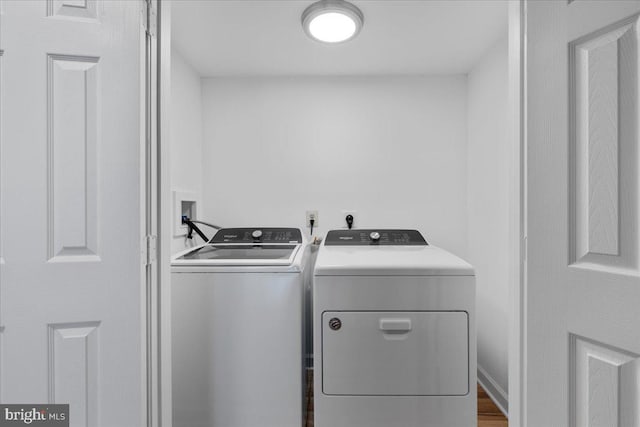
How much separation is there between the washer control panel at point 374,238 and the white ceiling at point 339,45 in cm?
111

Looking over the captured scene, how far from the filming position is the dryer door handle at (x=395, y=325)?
1.36 metres

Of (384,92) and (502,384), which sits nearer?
→ (502,384)

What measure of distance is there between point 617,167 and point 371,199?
1.72 metres

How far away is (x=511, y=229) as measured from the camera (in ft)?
3.37

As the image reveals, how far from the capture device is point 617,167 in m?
0.74

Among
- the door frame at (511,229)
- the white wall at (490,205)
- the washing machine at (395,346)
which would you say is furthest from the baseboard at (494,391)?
the door frame at (511,229)

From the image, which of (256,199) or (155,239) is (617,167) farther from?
(256,199)

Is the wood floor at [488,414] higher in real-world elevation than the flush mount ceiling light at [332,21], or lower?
lower

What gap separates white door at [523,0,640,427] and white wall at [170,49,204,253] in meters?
1.79

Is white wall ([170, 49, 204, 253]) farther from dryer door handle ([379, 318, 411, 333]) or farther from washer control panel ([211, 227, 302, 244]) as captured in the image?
dryer door handle ([379, 318, 411, 333])

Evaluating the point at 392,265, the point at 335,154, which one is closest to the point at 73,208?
the point at 392,265

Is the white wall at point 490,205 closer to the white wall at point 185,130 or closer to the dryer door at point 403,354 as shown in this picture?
the dryer door at point 403,354

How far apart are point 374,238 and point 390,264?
2.19ft

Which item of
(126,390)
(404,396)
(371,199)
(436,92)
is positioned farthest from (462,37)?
(126,390)
